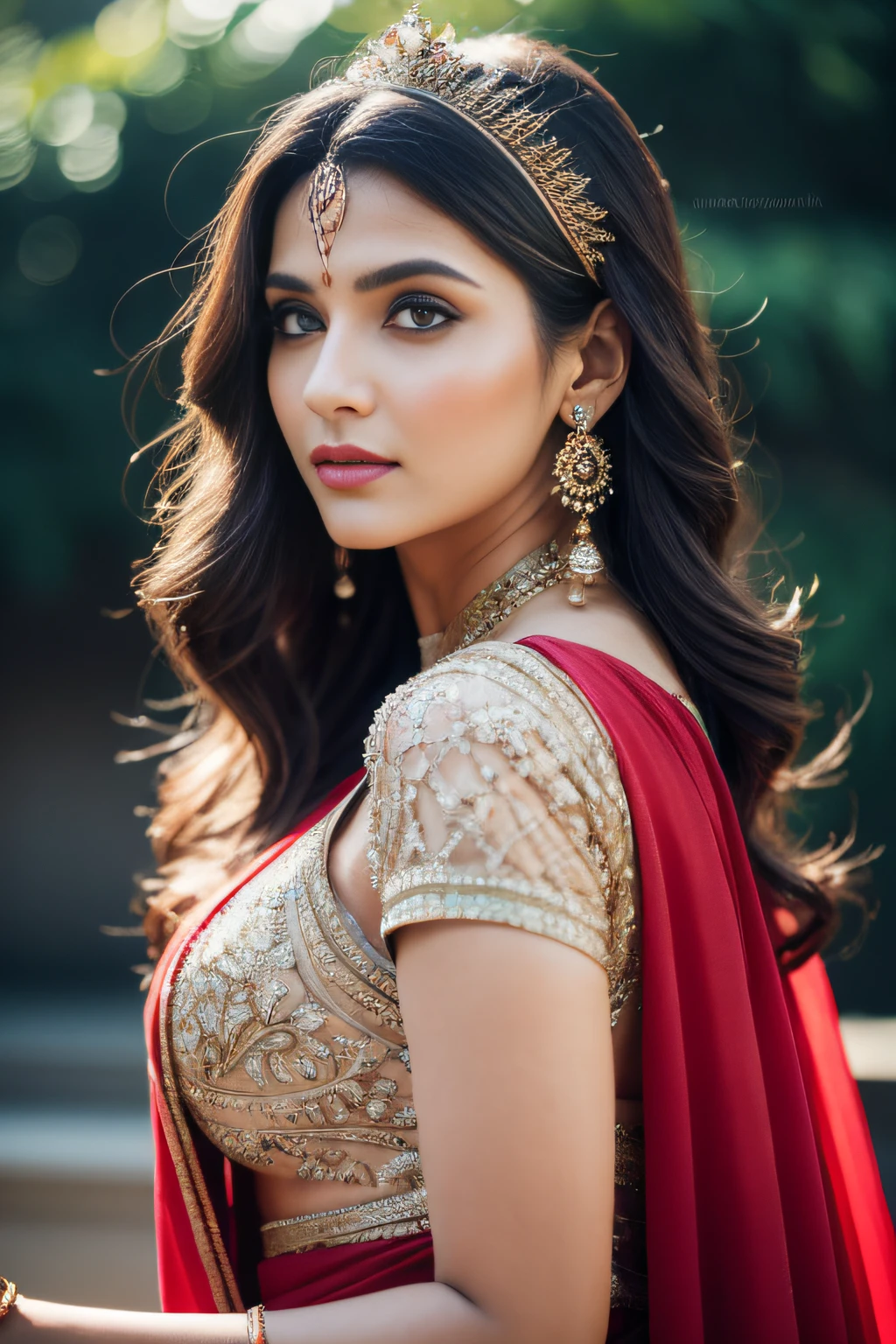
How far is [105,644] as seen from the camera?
258 centimetres

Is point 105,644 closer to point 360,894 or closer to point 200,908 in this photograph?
point 200,908

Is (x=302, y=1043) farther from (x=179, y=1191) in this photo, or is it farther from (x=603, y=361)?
(x=603, y=361)

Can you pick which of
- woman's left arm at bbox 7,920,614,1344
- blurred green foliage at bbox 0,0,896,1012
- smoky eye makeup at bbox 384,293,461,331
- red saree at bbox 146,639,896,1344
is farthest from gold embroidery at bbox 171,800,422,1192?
blurred green foliage at bbox 0,0,896,1012

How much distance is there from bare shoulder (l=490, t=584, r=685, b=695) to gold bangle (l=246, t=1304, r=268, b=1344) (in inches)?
23.4

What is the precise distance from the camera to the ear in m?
1.19

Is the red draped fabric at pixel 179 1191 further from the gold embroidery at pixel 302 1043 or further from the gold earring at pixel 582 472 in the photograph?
the gold earring at pixel 582 472

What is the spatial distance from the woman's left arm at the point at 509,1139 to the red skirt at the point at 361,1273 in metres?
0.22

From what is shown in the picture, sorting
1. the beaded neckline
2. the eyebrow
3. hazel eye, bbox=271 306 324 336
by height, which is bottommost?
the beaded neckline

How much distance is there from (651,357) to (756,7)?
1.25m

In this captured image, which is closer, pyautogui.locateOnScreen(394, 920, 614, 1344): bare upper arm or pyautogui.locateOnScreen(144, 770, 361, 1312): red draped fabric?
pyautogui.locateOnScreen(394, 920, 614, 1344): bare upper arm

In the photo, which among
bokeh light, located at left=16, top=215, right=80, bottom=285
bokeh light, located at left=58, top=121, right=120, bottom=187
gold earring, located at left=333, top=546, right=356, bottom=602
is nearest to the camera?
gold earring, located at left=333, top=546, right=356, bottom=602

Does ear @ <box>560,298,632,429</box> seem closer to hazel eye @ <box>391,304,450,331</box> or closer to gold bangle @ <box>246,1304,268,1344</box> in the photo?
hazel eye @ <box>391,304,450,331</box>

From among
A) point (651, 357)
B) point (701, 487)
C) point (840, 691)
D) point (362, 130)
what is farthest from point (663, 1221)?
point (840, 691)

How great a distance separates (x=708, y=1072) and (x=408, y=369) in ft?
2.26
